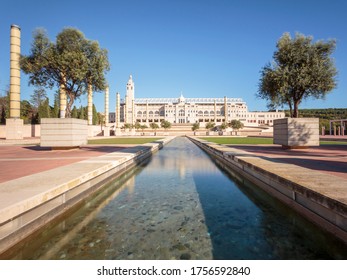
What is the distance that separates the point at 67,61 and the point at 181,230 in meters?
16.2

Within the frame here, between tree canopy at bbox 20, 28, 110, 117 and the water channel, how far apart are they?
44.3 ft

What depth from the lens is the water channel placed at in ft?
9.84

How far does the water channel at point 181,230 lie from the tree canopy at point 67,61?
13.5 meters

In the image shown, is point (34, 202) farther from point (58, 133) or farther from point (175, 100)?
point (175, 100)

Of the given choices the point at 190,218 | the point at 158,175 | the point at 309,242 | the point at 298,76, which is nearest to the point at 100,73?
the point at 158,175

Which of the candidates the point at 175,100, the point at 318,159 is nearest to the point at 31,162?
the point at 318,159

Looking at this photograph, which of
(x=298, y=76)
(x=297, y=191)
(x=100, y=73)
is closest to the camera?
(x=297, y=191)

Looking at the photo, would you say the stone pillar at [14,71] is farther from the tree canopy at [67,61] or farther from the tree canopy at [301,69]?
the tree canopy at [301,69]

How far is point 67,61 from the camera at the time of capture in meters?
15.8

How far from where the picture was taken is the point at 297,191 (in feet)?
14.0

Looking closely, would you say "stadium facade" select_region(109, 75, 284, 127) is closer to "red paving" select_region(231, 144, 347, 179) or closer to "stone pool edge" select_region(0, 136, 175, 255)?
"red paving" select_region(231, 144, 347, 179)

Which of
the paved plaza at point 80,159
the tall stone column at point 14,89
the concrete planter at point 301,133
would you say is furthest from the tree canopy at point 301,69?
the tall stone column at point 14,89
